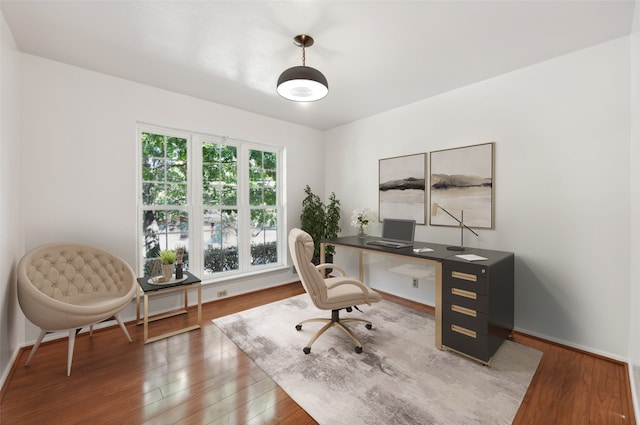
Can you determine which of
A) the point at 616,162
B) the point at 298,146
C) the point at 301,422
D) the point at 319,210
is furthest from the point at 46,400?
the point at 616,162

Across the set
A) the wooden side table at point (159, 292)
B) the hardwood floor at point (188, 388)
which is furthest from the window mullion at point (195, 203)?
the hardwood floor at point (188, 388)

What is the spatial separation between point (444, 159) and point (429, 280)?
152 centimetres

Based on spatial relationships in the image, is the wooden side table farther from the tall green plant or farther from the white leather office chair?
the tall green plant

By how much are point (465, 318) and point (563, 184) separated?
5.12 ft

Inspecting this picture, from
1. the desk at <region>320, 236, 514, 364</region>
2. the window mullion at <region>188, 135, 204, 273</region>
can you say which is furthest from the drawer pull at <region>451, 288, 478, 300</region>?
the window mullion at <region>188, 135, 204, 273</region>

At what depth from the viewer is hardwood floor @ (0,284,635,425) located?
5.40 feet

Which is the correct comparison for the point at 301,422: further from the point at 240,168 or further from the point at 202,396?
the point at 240,168

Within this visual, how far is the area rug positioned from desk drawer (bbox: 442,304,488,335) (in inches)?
11.2

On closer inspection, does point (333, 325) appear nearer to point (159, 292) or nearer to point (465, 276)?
point (465, 276)

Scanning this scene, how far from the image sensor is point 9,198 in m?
2.13

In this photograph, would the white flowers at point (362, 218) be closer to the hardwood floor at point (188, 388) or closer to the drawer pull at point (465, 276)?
the drawer pull at point (465, 276)

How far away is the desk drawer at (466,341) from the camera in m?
2.13

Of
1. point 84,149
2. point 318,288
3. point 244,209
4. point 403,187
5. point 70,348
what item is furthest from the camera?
point 244,209

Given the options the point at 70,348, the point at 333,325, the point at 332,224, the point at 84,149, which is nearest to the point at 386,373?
the point at 333,325
